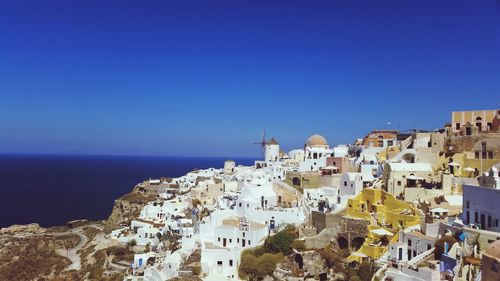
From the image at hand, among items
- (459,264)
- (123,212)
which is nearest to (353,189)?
(459,264)

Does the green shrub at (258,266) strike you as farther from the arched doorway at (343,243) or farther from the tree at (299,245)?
the arched doorway at (343,243)

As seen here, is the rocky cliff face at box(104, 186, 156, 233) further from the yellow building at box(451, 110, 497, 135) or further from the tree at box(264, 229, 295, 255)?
the yellow building at box(451, 110, 497, 135)

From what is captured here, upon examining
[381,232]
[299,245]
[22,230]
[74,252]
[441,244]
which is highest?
[441,244]

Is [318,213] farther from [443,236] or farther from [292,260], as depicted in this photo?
[443,236]

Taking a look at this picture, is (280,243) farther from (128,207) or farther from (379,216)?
(128,207)

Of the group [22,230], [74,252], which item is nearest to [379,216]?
[74,252]

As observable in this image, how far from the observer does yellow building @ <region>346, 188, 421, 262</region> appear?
2322cm

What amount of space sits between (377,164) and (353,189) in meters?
5.26

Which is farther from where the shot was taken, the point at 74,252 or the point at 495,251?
the point at 74,252

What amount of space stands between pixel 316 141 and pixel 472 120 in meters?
20.1

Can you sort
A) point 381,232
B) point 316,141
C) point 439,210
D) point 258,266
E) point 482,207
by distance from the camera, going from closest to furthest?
point 482,207
point 439,210
point 381,232
point 258,266
point 316,141

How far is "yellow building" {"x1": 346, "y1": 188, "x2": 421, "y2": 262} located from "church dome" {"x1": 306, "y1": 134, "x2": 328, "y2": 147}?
77.1 ft

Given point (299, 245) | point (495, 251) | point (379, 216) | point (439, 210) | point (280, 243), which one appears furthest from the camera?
point (280, 243)

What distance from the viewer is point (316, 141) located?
2021 inches
